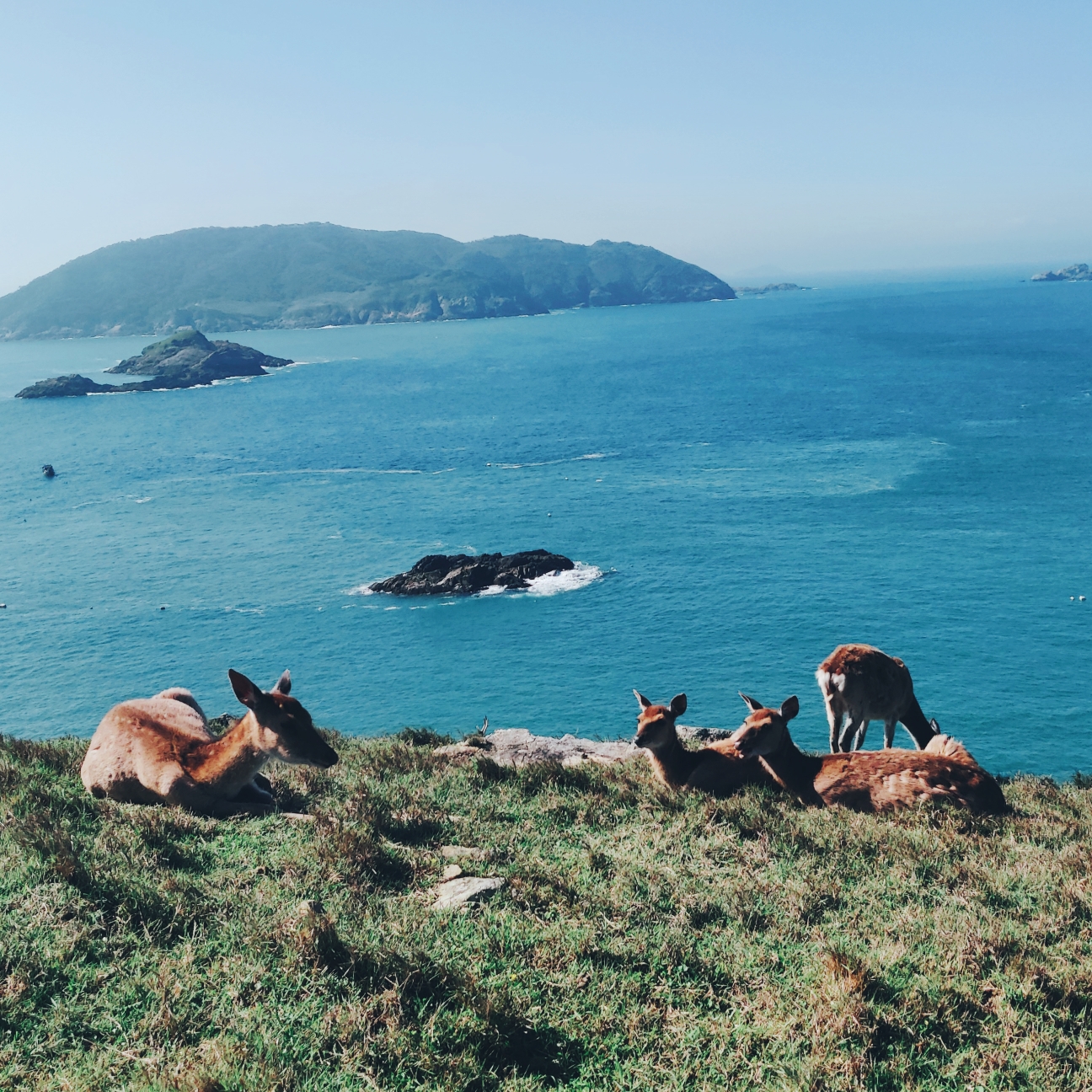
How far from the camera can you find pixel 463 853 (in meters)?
10.1

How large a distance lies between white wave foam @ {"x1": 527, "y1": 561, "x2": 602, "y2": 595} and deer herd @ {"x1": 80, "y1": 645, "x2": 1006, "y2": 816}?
190 ft

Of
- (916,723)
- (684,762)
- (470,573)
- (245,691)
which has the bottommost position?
(470,573)

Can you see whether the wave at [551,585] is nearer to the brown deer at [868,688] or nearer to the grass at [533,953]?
the brown deer at [868,688]

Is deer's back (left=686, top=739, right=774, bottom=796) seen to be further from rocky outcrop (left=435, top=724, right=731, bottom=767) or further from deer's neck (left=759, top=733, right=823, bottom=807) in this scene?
rocky outcrop (left=435, top=724, right=731, bottom=767)

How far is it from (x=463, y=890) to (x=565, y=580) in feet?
216

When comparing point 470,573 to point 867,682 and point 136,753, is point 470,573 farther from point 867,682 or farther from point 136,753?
point 136,753

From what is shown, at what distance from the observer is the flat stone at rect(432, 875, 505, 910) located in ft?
29.1

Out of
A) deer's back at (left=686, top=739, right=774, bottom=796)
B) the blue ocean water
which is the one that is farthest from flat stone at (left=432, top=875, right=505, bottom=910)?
the blue ocean water

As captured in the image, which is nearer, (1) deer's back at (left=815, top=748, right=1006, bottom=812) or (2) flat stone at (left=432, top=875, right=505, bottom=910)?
(2) flat stone at (left=432, top=875, right=505, bottom=910)

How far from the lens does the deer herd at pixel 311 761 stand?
36.1 feet

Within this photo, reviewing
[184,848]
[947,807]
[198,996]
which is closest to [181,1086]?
[198,996]

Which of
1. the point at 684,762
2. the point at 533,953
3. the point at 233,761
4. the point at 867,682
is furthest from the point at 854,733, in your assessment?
the point at 233,761

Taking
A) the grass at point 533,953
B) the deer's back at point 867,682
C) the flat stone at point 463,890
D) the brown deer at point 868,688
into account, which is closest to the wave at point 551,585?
the brown deer at point 868,688

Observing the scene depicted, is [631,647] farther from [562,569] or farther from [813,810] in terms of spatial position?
[813,810]
